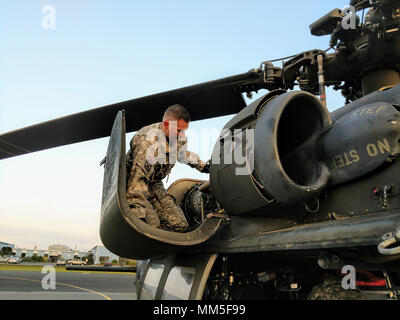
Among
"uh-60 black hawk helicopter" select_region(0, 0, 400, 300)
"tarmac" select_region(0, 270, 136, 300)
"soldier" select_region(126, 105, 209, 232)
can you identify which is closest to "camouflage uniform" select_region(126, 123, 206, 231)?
"soldier" select_region(126, 105, 209, 232)

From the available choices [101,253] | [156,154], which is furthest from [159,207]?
[101,253]

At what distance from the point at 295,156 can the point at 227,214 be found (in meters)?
0.82

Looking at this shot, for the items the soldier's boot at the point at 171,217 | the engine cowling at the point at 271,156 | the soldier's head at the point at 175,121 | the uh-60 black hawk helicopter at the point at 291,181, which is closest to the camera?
the uh-60 black hawk helicopter at the point at 291,181

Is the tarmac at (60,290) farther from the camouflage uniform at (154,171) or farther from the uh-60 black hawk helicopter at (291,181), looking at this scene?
the uh-60 black hawk helicopter at (291,181)

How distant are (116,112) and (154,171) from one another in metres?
0.99

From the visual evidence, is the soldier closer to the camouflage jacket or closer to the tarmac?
the camouflage jacket

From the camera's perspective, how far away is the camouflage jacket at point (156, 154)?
2.90 meters

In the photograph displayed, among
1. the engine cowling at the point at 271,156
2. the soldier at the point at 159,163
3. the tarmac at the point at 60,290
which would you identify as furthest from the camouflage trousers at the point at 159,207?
the tarmac at the point at 60,290

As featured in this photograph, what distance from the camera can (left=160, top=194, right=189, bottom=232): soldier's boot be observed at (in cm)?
312

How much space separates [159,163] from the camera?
305 cm

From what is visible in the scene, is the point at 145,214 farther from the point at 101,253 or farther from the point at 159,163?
the point at 101,253

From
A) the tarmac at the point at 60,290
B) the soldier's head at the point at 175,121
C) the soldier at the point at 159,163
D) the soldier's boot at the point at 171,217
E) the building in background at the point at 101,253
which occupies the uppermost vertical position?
the soldier's head at the point at 175,121

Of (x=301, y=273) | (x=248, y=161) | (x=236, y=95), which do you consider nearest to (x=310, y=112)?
(x=248, y=161)
